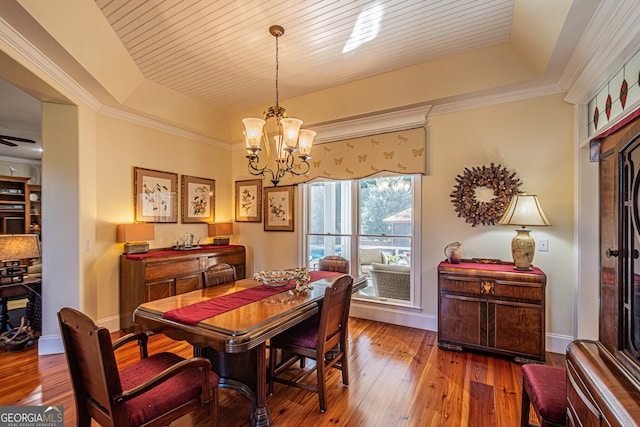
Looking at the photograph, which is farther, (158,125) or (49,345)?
(158,125)

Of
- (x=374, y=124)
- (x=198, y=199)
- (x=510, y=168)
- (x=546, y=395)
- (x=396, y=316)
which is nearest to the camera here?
(x=546, y=395)

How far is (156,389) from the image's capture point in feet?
5.11

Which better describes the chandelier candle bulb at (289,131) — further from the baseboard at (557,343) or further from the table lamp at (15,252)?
the baseboard at (557,343)

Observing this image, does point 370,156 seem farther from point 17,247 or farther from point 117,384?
point 17,247

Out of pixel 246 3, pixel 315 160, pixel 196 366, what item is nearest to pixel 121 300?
pixel 196 366

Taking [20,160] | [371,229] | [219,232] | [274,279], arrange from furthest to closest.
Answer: [20,160] < [219,232] < [371,229] < [274,279]

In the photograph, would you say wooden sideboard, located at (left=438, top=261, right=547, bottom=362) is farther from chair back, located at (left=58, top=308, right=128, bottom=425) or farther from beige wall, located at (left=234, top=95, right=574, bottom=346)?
chair back, located at (left=58, top=308, right=128, bottom=425)

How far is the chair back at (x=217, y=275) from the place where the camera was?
8.91ft

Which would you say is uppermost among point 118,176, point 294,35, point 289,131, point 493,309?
point 294,35

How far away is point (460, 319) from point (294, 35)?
10.8 feet

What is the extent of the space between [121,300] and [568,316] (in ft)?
16.8

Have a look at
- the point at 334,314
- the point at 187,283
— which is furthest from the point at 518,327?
the point at 187,283

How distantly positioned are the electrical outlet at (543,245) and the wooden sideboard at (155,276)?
4.14m

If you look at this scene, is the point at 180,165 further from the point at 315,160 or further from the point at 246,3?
the point at 246,3
